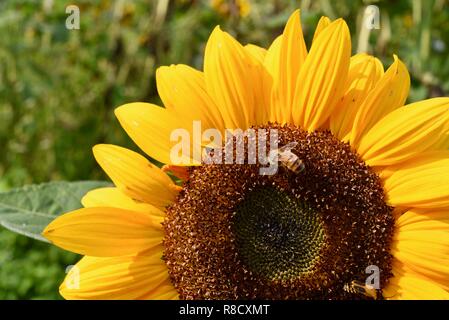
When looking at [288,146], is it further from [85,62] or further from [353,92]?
[85,62]

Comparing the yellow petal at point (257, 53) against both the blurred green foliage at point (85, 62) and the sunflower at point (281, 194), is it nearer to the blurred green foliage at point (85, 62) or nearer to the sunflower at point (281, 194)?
the sunflower at point (281, 194)

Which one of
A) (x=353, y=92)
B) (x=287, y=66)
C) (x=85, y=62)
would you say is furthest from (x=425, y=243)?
(x=85, y=62)

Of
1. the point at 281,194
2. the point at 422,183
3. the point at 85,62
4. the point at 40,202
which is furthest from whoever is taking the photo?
the point at 85,62

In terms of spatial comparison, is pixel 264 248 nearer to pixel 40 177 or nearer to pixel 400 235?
pixel 400 235

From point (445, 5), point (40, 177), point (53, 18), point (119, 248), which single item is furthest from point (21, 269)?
point (445, 5)

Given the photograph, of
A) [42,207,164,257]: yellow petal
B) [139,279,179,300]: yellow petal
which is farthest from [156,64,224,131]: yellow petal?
[139,279,179,300]: yellow petal

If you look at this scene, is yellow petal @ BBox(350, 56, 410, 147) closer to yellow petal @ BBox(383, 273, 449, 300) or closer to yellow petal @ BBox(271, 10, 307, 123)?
yellow petal @ BBox(271, 10, 307, 123)

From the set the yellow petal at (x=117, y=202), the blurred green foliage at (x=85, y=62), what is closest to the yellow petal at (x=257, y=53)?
the yellow petal at (x=117, y=202)
